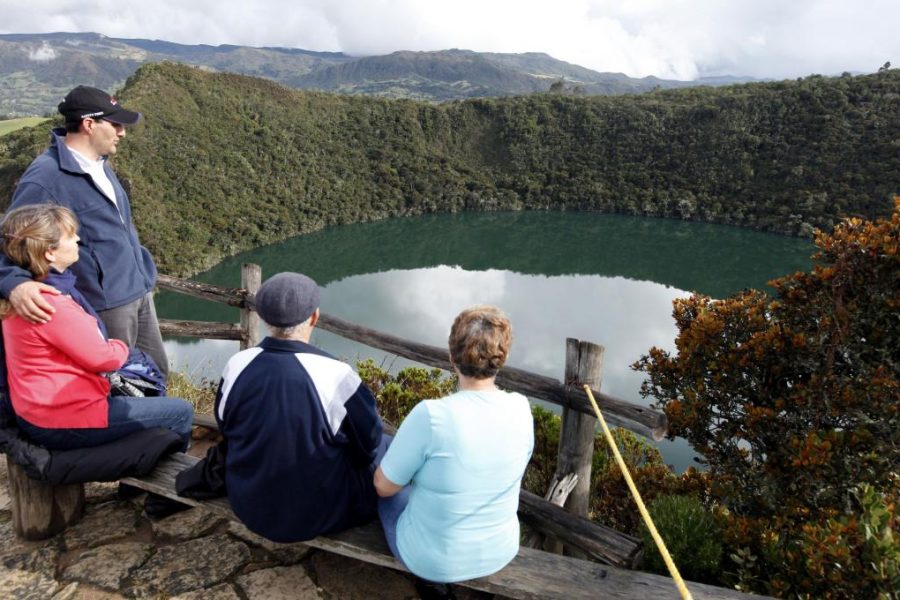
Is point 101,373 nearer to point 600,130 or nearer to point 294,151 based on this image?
point 294,151

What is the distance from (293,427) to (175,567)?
1130mm

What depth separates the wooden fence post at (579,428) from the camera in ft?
9.41

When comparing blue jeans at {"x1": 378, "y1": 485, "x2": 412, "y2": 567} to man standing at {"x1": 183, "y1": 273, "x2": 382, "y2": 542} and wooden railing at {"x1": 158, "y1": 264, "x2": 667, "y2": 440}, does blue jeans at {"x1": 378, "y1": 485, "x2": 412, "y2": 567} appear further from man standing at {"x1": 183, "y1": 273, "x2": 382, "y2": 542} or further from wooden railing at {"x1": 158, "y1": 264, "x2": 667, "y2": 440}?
wooden railing at {"x1": 158, "y1": 264, "x2": 667, "y2": 440}

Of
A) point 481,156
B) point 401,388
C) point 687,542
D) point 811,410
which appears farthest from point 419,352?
point 481,156

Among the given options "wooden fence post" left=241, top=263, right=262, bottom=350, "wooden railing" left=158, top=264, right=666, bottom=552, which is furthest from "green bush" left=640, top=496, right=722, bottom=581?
"wooden fence post" left=241, top=263, right=262, bottom=350

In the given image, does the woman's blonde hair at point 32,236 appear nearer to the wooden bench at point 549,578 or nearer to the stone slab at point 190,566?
the stone slab at point 190,566

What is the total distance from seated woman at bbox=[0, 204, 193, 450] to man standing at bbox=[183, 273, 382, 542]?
2.08ft

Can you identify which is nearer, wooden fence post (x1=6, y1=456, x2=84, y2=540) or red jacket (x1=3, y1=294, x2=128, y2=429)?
red jacket (x1=3, y1=294, x2=128, y2=429)

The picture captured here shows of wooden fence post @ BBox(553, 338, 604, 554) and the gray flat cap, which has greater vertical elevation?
the gray flat cap

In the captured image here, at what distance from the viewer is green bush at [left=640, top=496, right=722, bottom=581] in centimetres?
280

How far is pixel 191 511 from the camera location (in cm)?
299

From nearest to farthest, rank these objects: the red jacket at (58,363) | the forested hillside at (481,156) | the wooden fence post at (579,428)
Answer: the red jacket at (58,363)
the wooden fence post at (579,428)
the forested hillside at (481,156)

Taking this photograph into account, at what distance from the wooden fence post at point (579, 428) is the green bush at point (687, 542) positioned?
38 centimetres

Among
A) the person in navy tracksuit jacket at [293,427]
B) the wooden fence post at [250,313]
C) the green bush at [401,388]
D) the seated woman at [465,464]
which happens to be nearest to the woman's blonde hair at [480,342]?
the seated woman at [465,464]
